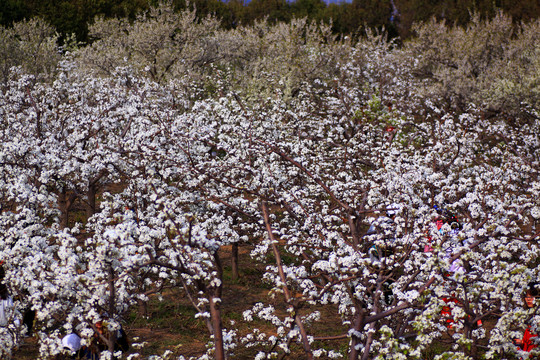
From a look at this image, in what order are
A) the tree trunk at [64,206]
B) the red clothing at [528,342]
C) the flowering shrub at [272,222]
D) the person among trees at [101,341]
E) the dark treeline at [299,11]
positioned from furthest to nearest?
1. the dark treeline at [299,11]
2. the tree trunk at [64,206]
3. the red clothing at [528,342]
4. the person among trees at [101,341]
5. the flowering shrub at [272,222]

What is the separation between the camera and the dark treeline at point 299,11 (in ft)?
168

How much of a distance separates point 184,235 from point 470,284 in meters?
3.75

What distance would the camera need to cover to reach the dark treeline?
5128 cm

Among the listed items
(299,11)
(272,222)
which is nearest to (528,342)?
(272,222)

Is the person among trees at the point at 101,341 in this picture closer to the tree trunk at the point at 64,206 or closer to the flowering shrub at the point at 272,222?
the flowering shrub at the point at 272,222

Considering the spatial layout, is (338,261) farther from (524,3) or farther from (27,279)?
(524,3)

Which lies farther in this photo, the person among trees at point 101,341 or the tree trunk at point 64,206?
the tree trunk at point 64,206

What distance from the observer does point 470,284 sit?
6980mm

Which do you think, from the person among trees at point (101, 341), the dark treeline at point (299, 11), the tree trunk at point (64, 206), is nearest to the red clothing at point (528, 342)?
the person among trees at point (101, 341)

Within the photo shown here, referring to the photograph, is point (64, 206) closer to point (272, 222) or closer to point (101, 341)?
point (272, 222)

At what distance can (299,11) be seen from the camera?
244 ft

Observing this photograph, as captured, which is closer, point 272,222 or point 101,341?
point 101,341

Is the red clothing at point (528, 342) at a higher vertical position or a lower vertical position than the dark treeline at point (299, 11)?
lower

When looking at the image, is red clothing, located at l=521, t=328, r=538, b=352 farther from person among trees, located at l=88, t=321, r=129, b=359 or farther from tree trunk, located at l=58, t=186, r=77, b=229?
tree trunk, located at l=58, t=186, r=77, b=229
